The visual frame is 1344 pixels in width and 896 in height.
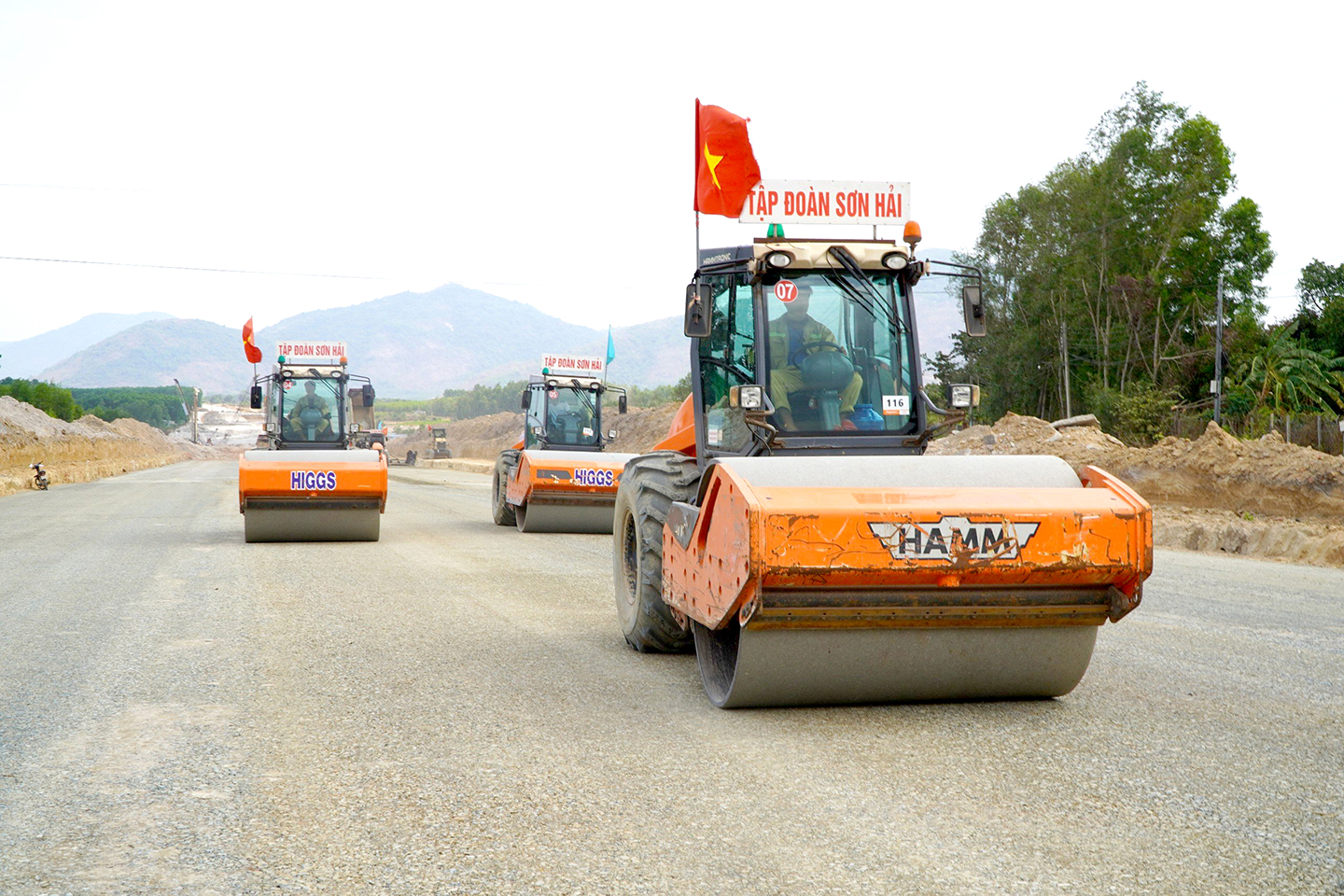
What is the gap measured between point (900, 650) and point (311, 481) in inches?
420

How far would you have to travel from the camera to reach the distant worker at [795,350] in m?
6.39

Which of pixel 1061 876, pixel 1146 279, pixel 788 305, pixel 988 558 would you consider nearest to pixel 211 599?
pixel 788 305

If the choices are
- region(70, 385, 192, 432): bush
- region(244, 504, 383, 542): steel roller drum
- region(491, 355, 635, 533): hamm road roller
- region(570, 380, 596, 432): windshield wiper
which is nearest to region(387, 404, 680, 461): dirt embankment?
region(491, 355, 635, 533): hamm road roller

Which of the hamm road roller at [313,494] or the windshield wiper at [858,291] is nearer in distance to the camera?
the windshield wiper at [858,291]

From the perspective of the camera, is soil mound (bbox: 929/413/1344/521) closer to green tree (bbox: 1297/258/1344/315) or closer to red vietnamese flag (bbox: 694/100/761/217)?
red vietnamese flag (bbox: 694/100/761/217)

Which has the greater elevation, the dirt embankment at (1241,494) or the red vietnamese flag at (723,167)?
the red vietnamese flag at (723,167)

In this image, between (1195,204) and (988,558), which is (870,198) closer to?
(988,558)

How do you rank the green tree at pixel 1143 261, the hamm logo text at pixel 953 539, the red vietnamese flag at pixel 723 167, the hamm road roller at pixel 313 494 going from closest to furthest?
the hamm logo text at pixel 953 539, the red vietnamese flag at pixel 723 167, the hamm road roller at pixel 313 494, the green tree at pixel 1143 261

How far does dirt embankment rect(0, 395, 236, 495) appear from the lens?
3688cm

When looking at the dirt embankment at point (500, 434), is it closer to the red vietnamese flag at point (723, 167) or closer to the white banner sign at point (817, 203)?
the red vietnamese flag at point (723, 167)

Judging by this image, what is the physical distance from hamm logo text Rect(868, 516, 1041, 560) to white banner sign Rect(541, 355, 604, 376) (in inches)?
616

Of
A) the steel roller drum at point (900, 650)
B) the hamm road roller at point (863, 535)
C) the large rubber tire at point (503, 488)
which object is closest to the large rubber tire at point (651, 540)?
the hamm road roller at point (863, 535)

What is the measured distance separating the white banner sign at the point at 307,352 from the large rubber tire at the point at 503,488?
3.25 m

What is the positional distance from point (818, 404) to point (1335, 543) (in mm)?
10808
